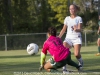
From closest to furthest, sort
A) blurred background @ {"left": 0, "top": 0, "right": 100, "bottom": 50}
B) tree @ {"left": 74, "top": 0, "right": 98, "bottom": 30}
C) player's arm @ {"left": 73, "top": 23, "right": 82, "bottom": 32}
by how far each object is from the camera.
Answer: player's arm @ {"left": 73, "top": 23, "right": 82, "bottom": 32} < blurred background @ {"left": 0, "top": 0, "right": 100, "bottom": 50} < tree @ {"left": 74, "top": 0, "right": 98, "bottom": 30}

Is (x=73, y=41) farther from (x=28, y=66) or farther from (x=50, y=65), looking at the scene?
(x=28, y=66)

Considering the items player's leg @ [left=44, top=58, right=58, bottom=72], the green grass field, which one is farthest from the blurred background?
player's leg @ [left=44, top=58, right=58, bottom=72]

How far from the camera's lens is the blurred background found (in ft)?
87.4

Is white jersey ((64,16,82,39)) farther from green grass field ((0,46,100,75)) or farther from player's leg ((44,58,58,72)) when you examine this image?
player's leg ((44,58,58,72))

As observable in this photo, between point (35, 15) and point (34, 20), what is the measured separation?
1818 millimetres

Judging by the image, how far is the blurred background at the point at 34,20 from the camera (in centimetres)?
2664

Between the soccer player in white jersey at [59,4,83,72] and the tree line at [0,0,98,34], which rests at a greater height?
the soccer player in white jersey at [59,4,83,72]

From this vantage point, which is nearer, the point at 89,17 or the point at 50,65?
the point at 50,65

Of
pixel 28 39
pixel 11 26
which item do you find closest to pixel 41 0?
pixel 11 26

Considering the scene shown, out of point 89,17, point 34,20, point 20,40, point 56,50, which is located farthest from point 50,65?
point 89,17

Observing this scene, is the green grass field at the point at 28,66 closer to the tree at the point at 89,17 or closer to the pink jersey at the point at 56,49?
the pink jersey at the point at 56,49

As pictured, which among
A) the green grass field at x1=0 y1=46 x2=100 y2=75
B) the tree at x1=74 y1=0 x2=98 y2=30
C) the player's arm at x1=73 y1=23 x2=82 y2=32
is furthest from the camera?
the tree at x1=74 y1=0 x2=98 y2=30

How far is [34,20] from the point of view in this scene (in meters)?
37.7

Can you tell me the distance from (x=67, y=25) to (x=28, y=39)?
1638cm
